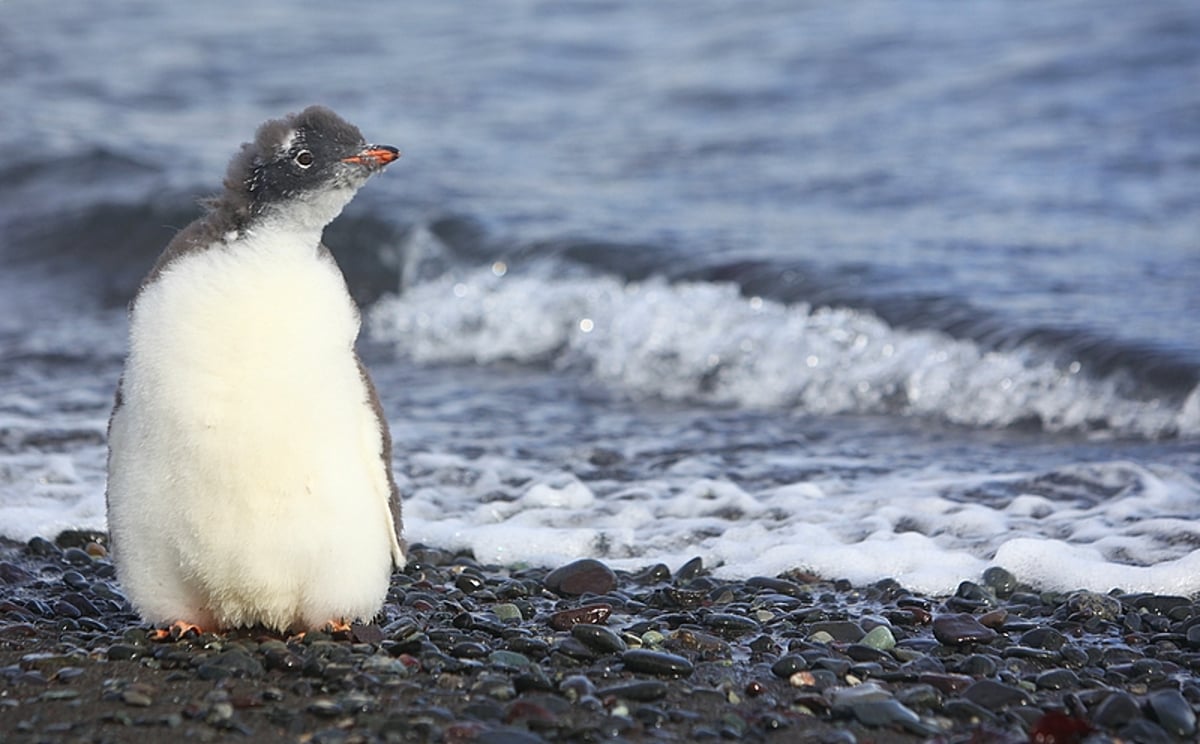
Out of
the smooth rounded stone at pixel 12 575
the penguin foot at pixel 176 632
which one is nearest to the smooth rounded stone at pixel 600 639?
the penguin foot at pixel 176 632

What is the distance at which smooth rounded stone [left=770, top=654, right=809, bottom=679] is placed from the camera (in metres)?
4.41

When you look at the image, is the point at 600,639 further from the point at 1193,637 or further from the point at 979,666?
the point at 1193,637

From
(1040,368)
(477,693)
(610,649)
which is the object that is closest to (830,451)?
(1040,368)

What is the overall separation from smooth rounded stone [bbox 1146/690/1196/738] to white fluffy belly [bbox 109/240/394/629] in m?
2.27

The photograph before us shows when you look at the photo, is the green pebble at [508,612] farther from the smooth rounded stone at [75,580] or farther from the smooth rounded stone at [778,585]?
the smooth rounded stone at [75,580]

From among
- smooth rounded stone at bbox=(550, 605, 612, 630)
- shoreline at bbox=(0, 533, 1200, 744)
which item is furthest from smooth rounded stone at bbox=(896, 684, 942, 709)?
smooth rounded stone at bbox=(550, 605, 612, 630)

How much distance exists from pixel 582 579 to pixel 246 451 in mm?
1663

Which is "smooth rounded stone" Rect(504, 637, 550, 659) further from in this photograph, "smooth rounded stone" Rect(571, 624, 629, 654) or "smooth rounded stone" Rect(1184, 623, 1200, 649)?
"smooth rounded stone" Rect(1184, 623, 1200, 649)

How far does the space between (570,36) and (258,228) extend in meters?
15.5

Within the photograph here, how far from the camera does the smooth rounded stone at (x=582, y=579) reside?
5.43 metres

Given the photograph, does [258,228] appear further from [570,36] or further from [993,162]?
[570,36]

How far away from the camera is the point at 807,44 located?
57.5 feet

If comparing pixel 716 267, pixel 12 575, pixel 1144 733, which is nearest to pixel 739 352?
pixel 716 267

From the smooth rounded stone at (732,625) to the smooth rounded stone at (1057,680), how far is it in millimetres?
923
